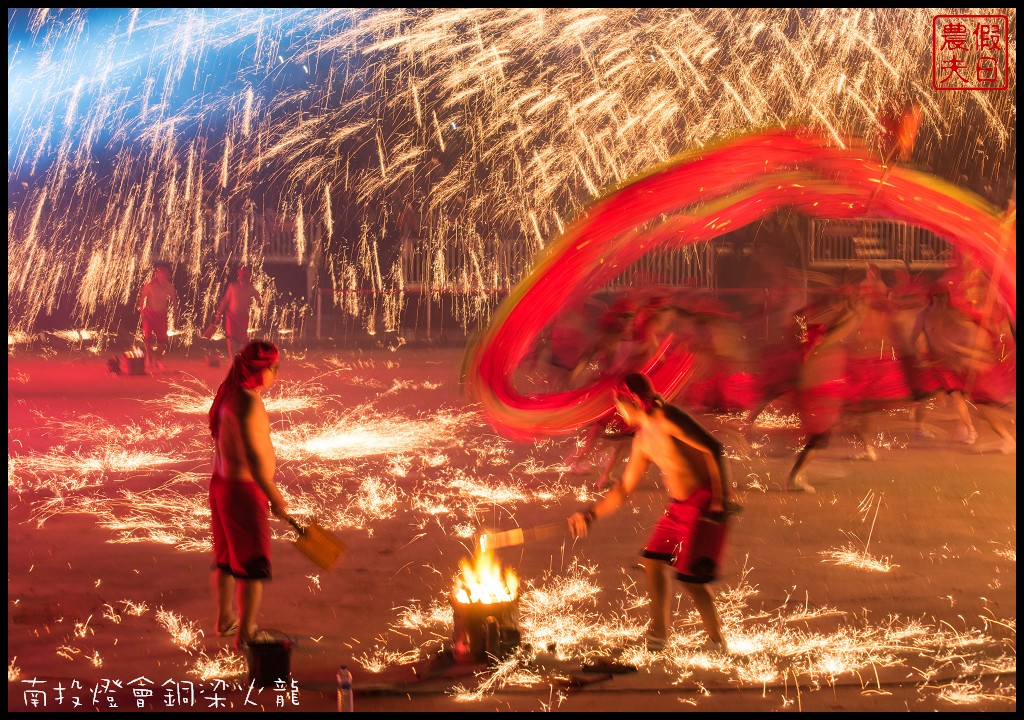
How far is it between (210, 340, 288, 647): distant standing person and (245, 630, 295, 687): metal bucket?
0.62 feet

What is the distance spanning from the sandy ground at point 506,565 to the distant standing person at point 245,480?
35 centimetres

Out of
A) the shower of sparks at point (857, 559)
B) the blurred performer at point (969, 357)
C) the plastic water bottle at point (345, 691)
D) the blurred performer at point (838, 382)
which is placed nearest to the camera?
the plastic water bottle at point (345, 691)

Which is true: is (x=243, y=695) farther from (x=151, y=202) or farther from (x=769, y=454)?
(x=151, y=202)

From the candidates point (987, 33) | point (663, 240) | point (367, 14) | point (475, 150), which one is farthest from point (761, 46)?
point (475, 150)

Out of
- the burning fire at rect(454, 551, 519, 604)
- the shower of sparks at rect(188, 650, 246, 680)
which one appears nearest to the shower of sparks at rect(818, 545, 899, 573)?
the burning fire at rect(454, 551, 519, 604)

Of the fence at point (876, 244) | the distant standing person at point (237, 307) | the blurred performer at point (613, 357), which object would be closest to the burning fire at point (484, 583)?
the blurred performer at point (613, 357)

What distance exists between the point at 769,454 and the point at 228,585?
19.2 feet

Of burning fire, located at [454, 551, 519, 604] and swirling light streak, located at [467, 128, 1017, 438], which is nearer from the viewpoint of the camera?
burning fire, located at [454, 551, 519, 604]

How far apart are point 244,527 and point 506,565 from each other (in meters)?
1.85

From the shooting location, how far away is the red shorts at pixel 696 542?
4.08 meters

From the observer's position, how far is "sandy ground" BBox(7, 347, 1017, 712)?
3875 mm

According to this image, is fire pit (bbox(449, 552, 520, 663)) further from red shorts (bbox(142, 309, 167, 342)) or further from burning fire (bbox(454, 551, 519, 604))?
red shorts (bbox(142, 309, 167, 342))

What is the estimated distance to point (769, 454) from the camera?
9.05 metres

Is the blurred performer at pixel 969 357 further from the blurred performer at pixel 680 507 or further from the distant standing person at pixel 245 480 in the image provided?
the distant standing person at pixel 245 480
